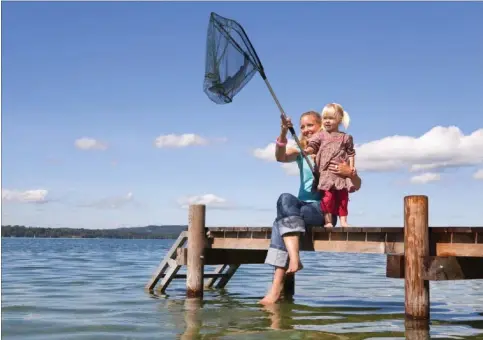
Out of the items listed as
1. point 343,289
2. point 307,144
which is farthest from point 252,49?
point 343,289

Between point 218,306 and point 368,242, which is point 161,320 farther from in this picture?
point 368,242

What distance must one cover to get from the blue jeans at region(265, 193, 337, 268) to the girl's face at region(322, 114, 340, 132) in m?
1.09

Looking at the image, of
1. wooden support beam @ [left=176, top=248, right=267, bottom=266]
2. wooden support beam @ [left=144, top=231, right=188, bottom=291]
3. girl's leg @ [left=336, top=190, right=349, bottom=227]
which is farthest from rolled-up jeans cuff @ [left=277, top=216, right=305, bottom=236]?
wooden support beam @ [left=144, top=231, right=188, bottom=291]

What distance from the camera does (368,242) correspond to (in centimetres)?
940

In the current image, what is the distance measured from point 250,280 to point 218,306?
7220 millimetres

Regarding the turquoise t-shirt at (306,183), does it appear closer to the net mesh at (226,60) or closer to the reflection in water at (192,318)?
the net mesh at (226,60)

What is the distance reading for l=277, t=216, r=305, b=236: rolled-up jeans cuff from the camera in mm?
9508

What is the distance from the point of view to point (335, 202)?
9.62 m

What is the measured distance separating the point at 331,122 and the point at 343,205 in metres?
1.18

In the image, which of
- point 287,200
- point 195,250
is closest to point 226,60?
point 287,200

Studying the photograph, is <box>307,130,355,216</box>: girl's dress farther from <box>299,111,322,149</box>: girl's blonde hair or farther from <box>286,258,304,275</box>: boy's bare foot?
<box>286,258,304,275</box>: boy's bare foot

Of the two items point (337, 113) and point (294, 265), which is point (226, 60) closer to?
point (337, 113)

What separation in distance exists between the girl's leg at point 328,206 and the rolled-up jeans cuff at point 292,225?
398 millimetres

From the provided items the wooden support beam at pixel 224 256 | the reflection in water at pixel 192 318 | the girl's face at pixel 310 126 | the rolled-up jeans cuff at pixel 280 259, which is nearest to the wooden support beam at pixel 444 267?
the rolled-up jeans cuff at pixel 280 259
